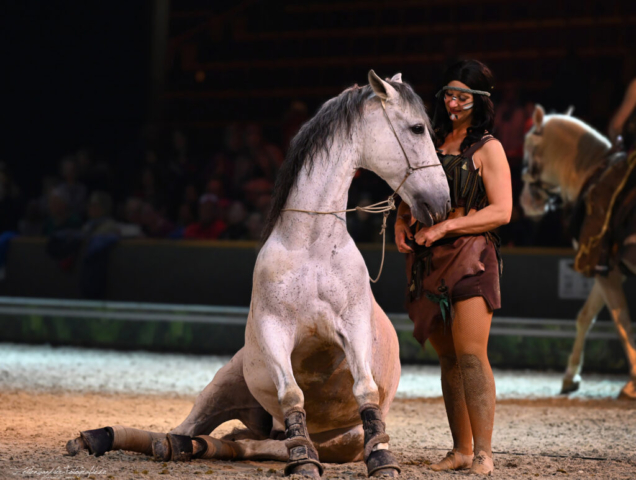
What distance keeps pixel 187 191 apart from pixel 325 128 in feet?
22.6

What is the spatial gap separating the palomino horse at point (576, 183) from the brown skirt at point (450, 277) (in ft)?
10.4

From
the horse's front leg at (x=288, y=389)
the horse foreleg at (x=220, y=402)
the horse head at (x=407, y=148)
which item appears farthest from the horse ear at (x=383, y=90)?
the horse foreleg at (x=220, y=402)

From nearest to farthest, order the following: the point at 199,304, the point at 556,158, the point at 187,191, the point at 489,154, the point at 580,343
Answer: the point at 489,154
the point at 580,343
the point at 556,158
the point at 199,304
the point at 187,191

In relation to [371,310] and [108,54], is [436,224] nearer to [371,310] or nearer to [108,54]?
[371,310]

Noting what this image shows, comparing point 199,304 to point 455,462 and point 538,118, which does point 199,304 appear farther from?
point 455,462

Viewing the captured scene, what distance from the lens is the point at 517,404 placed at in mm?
5867

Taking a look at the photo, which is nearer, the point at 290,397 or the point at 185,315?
the point at 290,397

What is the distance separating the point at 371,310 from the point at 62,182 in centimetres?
807

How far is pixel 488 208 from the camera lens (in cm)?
332

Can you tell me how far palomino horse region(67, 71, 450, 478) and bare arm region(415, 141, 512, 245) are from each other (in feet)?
0.22

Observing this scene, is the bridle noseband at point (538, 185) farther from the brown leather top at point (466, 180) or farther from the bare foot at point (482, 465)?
the bare foot at point (482, 465)

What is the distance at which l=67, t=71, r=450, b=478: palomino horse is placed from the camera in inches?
123

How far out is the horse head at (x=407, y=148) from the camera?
10.6ft

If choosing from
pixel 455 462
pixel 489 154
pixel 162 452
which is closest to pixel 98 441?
pixel 162 452
